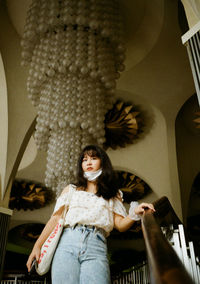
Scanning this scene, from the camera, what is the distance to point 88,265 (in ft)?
5.91

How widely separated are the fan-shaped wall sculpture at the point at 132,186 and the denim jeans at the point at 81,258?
27.2ft

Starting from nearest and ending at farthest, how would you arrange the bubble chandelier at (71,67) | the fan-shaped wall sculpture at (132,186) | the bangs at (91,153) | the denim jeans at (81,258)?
1. the denim jeans at (81,258)
2. the bangs at (91,153)
3. the bubble chandelier at (71,67)
4. the fan-shaped wall sculpture at (132,186)

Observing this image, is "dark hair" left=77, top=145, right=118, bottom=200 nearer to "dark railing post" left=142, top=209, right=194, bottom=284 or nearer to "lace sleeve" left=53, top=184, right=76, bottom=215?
"lace sleeve" left=53, top=184, right=76, bottom=215

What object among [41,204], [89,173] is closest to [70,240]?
[89,173]

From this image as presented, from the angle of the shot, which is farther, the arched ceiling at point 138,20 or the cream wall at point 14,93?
the cream wall at point 14,93

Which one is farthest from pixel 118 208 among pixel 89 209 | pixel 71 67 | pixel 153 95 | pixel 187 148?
pixel 187 148

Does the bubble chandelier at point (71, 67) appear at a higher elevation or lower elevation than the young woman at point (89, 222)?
higher

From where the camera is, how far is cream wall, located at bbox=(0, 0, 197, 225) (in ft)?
20.5

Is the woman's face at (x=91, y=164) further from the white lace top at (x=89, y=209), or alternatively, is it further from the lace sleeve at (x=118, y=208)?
the lace sleeve at (x=118, y=208)

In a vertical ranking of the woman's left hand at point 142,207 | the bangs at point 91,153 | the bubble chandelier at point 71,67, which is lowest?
the woman's left hand at point 142,207

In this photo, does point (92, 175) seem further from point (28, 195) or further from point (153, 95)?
point (28, 195)

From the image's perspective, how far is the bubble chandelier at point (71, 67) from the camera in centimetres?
469

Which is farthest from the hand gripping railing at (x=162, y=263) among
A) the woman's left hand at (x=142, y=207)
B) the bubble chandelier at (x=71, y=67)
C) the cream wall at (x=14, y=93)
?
the cream wall at (x=14, y=93)

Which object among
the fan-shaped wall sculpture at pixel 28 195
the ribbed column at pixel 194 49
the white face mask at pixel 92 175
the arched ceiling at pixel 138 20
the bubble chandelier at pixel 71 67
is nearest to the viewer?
the white face mask at pixel 92 175
